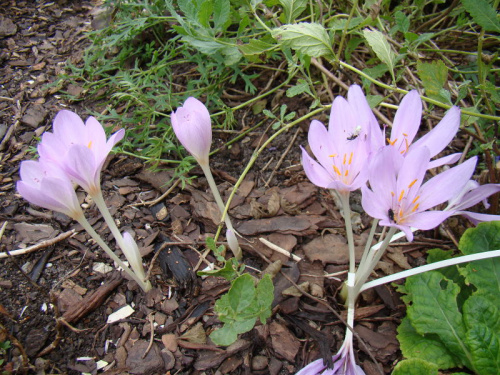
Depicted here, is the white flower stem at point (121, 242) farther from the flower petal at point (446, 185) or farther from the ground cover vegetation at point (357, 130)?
the flower petal at point (446, 185)

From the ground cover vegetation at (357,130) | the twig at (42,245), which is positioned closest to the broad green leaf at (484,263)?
the ground cover vegetation at (357,130)

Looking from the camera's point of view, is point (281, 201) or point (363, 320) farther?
point (281, 201)

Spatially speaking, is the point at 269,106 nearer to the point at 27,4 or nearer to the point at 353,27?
the point at 353,27

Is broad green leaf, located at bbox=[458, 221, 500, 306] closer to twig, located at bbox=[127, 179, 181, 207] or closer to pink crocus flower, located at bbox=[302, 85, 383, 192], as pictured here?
A: pink crocus flower, located at bbox=[302, 85, 383, 192]

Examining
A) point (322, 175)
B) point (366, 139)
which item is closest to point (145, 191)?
point (322, 175)

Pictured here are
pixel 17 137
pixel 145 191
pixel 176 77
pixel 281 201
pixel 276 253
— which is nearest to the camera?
pixel 276 253
